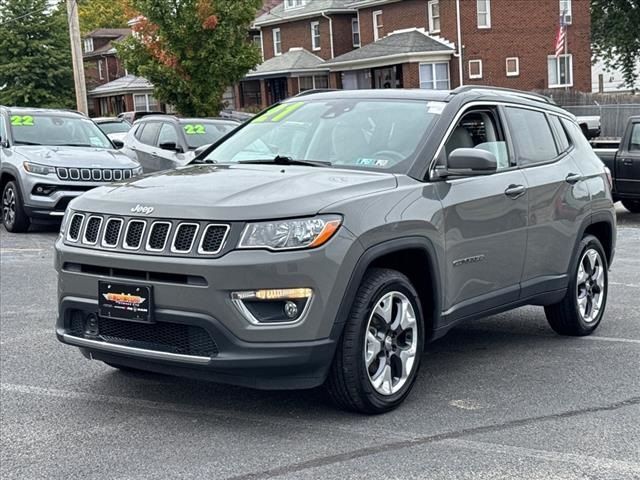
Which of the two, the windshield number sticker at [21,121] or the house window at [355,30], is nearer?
the windshield number sticker at [21,121]

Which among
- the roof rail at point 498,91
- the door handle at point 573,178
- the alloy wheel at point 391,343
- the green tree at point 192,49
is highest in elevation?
the green tree at point 192,49

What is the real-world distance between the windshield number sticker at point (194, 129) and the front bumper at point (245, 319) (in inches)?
464

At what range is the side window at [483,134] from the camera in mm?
5945

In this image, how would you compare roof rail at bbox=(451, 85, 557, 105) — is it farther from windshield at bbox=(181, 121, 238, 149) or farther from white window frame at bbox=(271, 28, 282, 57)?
white window frame at bbox=(271, 28, 282, 57)

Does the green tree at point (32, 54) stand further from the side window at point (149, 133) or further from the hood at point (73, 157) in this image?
the hood at point (73, 157)

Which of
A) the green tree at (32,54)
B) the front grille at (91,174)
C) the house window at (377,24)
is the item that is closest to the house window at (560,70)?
the house window at (377,24)

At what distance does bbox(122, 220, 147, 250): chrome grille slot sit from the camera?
15.7 ft

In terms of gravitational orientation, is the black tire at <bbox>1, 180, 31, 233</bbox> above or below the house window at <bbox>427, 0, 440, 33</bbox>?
below

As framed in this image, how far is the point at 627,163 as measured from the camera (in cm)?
1480

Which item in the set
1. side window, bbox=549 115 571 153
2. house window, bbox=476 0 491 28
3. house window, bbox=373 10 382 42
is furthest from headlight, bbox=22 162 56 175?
house window, bbox=373 10 382 42

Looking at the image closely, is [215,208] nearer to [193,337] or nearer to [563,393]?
[193,337]

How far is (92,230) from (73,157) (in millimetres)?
8737

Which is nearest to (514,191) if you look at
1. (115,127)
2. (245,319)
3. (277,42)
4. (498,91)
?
(498,91)

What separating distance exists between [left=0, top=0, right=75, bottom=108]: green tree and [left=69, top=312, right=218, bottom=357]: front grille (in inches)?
1897
